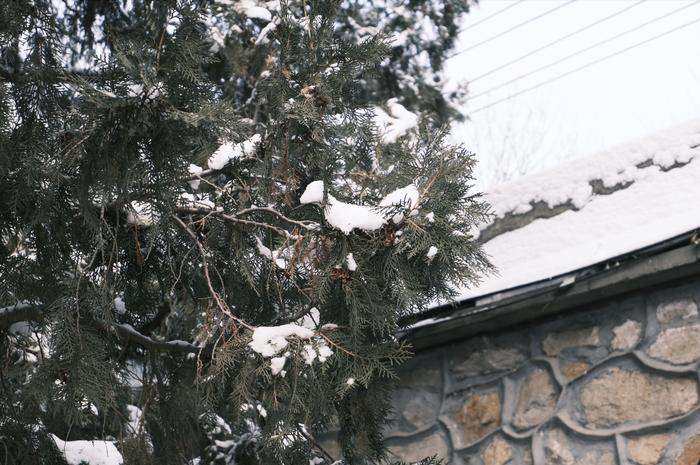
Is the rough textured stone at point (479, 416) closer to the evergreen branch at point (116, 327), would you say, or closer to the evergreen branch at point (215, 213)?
the evergreen branch at point (116, 327)

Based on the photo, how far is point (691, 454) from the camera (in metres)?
3.11

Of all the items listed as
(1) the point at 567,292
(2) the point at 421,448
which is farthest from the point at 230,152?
(2) the point at 421,448

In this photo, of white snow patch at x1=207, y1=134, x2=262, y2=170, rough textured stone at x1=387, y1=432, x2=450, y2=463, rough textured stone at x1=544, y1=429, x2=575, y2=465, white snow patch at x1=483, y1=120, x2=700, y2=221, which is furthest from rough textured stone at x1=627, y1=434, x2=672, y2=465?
white snow patch at x1=207, y1=134, x2=262, y2=170

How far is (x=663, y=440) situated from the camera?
3.18m

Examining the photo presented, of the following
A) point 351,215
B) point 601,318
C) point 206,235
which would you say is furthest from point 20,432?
point 601,318

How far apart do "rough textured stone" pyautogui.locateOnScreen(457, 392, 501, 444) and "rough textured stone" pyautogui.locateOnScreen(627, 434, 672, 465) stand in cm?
60

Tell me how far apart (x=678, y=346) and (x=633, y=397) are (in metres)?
0.25

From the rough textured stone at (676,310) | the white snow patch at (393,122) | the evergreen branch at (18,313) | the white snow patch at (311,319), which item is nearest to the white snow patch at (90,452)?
the evergreen branch at (18,313)

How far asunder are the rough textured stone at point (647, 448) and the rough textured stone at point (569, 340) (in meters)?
0.41

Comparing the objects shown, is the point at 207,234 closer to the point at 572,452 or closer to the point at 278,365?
the point at 278,365

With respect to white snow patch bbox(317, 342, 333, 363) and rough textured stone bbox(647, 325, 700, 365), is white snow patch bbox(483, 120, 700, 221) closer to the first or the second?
rough textured stone bbox(647, 325, 700, 365)

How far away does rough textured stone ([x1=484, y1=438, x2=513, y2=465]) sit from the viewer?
3.61 metres

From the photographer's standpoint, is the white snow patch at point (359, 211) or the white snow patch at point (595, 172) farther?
the white snow patch at point (595, 172)

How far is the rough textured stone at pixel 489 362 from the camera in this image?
3.70 meters
